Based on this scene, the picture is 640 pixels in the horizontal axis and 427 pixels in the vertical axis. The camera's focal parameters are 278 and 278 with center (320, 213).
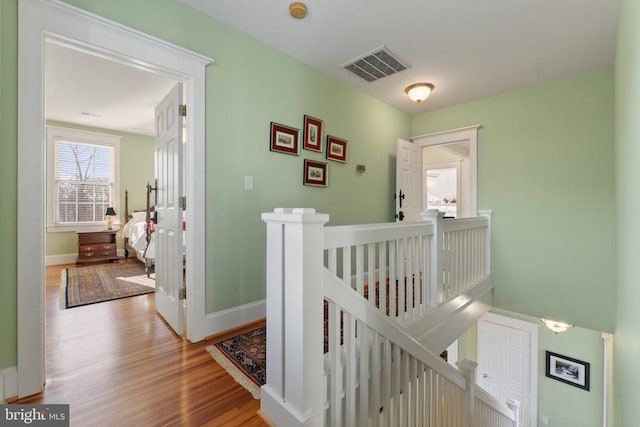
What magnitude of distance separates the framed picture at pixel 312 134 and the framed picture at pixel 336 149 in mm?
146

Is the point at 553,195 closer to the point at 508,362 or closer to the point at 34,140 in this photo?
the point at 508,362

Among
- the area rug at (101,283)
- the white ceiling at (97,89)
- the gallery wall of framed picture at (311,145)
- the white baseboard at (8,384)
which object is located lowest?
the area rug at (101,283)

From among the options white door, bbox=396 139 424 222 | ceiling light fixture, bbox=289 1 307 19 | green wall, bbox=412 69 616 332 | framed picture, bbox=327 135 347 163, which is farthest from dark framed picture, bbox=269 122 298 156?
green wall, bbox=412 69 616 332

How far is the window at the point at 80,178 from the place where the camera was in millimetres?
4793

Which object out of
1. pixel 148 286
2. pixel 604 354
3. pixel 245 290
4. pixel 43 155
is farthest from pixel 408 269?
pixel 604 354

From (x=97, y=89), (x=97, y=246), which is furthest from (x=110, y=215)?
(x=97, y=89)

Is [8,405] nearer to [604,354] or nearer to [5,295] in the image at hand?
[5,295]

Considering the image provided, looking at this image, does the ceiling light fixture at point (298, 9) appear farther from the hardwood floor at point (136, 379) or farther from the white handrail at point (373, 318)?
the hardwood floor at point (136, 379)

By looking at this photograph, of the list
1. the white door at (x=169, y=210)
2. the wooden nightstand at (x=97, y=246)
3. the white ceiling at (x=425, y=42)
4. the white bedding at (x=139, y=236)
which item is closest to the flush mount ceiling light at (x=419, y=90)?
the white ceiling at (x=425, y=42)

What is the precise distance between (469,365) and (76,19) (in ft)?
11.2

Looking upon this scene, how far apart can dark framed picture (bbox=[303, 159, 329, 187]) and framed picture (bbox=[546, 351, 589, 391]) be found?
4.05 m

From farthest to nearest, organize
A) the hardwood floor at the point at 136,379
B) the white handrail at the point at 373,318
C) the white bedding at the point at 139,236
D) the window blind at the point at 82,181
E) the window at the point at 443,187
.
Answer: the window at the point at 443,187
the window blind at the point at 82,181
the white bedding at the point at 139,236
the hardwood floor at the point at 136,379
the white handrail at the point at 373,318

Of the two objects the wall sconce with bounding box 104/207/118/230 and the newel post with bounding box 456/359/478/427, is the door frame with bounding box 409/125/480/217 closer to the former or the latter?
the newel post with bounding box 456/359/478/427

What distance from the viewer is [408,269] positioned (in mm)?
1850
